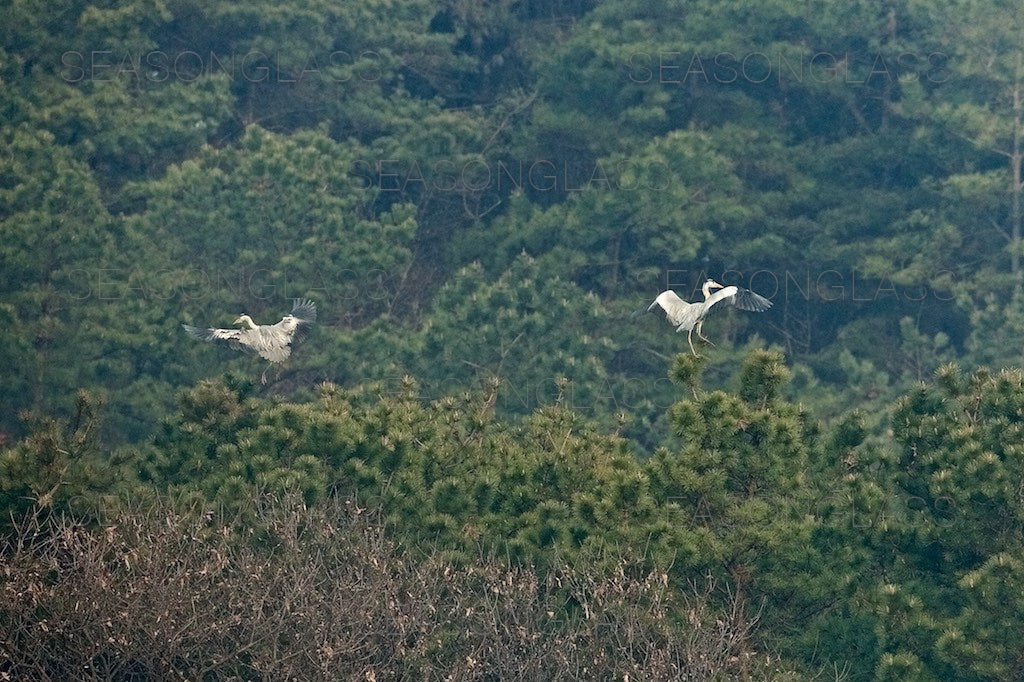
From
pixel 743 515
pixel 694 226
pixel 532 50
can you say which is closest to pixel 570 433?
pixel 743 515

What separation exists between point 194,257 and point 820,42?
9.31 metres

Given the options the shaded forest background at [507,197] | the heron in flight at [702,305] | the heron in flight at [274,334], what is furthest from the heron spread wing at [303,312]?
the heron in flight at [702,305]

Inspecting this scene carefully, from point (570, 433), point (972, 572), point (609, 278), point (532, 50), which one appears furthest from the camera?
point (532, 50)

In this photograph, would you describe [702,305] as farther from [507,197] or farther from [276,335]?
[507,197]

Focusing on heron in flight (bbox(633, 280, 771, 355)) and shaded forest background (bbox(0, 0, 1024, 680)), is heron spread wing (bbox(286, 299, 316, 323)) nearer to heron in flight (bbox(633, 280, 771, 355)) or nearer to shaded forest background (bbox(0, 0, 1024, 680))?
shaded forest background (bbox(0, 0, 1024, 680))

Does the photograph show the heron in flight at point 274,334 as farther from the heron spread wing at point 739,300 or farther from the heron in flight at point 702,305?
the heron spread wing at point 739,300

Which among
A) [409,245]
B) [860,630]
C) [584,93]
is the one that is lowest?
[409,245]

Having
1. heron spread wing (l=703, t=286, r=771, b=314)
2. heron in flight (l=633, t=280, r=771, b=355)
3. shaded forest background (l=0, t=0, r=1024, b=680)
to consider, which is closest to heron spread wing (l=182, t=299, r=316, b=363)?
shaded forest background (l=0, t=0, r=1024, b=680)

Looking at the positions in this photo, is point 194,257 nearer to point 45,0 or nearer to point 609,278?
point 45,0

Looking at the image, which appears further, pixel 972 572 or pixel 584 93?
pixel 584 93

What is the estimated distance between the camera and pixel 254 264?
1032 inches

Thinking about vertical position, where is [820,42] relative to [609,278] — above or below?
above

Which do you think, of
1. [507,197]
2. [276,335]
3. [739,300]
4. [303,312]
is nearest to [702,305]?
[739,300]

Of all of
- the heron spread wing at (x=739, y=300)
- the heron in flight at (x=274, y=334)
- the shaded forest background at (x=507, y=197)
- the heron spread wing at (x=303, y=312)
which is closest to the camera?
the heron spread wing at (x=739, y=300)
